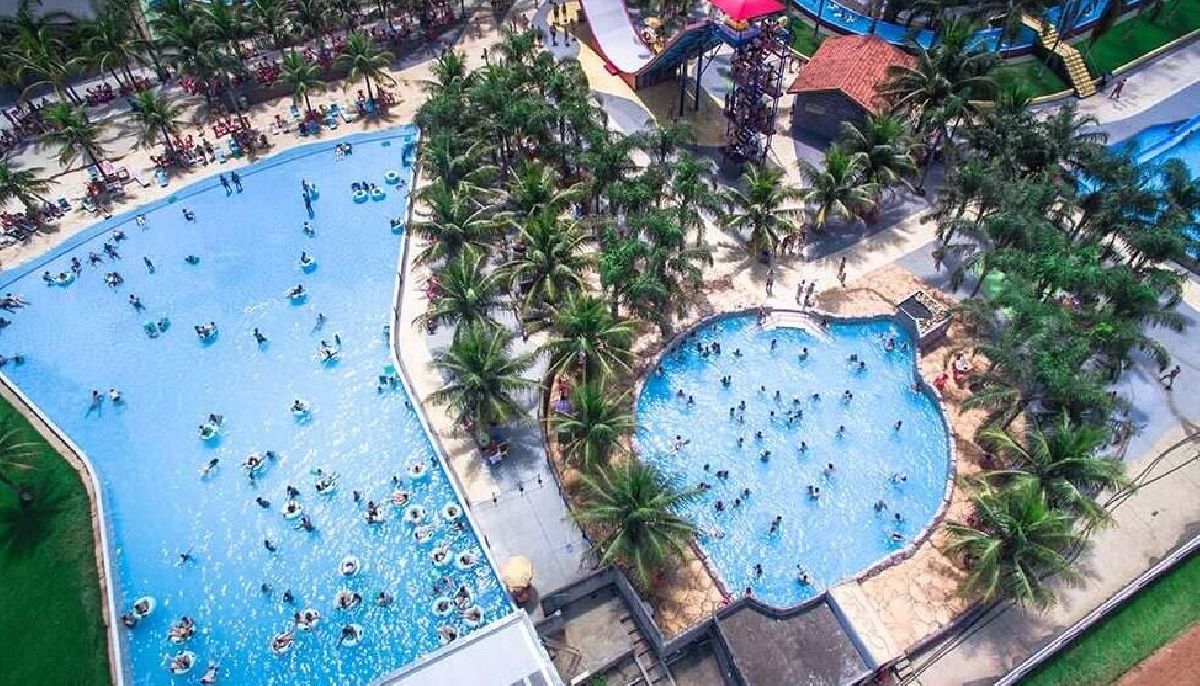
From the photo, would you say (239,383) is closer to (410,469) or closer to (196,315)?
(196,315)

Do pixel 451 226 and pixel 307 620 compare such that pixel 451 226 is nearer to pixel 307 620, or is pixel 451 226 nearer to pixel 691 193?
pixel 691 193

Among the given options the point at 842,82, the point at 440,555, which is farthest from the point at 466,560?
the point at 842,82

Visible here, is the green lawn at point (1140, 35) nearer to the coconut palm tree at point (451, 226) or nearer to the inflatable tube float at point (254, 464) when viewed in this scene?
the coconut palm tree at point (451, 226)

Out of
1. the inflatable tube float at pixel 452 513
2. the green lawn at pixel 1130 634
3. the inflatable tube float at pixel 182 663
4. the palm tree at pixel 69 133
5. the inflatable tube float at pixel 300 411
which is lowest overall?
the green lawn at pixel 1130 634

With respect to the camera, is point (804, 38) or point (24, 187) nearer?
point (24, 187)

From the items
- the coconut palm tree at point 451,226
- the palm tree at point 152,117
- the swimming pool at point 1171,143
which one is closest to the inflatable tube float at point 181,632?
the coconut palm tree at point 451,226

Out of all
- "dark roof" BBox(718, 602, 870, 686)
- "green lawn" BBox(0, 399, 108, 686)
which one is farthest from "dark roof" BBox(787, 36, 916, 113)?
"green lawn" BBox(0, 399, 108, 686)
